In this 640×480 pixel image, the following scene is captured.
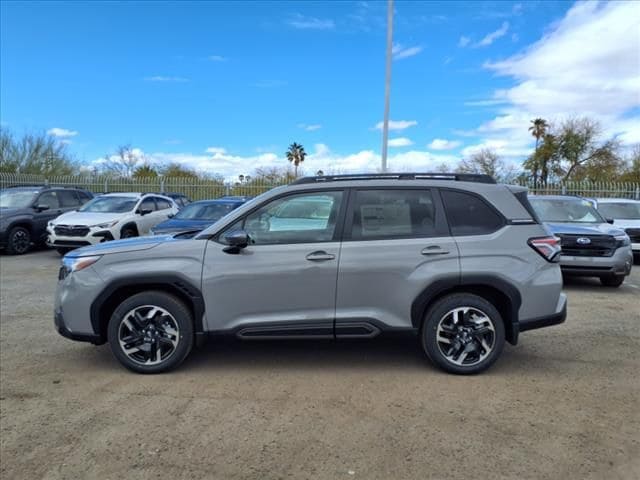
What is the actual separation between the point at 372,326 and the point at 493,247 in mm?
1305

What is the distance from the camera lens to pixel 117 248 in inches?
173

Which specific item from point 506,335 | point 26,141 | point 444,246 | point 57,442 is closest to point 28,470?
point 57,442

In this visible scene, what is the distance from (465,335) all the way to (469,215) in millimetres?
1096

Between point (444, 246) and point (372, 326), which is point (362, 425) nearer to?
point (372, 326)

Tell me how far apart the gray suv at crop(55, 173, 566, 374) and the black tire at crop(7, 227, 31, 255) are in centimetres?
971

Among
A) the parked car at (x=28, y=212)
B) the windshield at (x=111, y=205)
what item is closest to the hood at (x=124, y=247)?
the windshield at (x=111, y=205)

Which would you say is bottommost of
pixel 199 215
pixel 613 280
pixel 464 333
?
pixel 613 280

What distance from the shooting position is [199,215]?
11.0 metres

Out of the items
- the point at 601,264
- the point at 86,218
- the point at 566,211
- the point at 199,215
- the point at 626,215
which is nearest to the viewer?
the point at 601,264

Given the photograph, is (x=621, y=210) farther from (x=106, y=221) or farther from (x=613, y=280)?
(x=106, y=221)

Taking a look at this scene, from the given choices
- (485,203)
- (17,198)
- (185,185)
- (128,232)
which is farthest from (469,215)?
(185,185)

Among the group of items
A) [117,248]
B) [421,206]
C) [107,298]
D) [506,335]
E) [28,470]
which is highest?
[421,206]

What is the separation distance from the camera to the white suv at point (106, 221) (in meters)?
11.5

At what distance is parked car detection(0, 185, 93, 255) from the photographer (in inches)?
487
